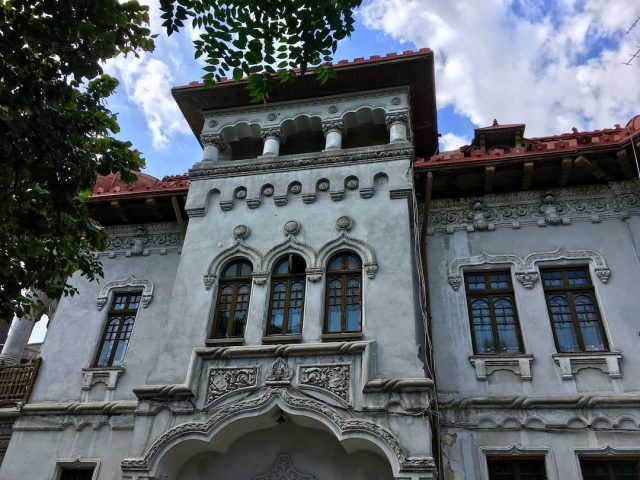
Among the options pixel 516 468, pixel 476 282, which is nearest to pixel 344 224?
pixel 476 282

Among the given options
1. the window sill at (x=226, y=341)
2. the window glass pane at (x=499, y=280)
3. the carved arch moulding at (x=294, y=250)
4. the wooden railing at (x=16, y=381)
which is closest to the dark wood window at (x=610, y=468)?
the window glass pane at (x=499, y=280)

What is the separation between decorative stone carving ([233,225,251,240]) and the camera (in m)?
11.4

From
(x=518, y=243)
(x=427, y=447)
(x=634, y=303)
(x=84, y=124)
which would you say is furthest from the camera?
(x=518, y=243)

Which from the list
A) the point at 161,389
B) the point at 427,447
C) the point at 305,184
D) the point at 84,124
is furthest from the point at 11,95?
the point at 427,447

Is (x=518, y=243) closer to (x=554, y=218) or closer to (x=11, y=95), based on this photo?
(x=554, y=218)

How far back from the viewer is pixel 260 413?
904 centimetres

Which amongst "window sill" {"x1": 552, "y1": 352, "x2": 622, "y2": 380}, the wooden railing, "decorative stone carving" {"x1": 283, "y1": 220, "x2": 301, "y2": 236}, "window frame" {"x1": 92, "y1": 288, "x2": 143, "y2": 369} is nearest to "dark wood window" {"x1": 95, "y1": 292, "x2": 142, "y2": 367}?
"window frame" {"x1": 92, "y1": 288, "x2": 143, "y2": 369}

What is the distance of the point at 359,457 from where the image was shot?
362 inches

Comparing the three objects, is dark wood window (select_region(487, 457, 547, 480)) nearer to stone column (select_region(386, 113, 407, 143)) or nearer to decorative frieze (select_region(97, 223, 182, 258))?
stone column (select_region(386, 113, 407, 143))

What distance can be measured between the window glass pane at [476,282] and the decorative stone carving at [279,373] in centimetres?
425

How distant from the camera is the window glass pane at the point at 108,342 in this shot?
11789 millimetres

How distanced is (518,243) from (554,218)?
3.10 ft

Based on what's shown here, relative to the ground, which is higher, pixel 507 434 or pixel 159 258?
pixel 159 258

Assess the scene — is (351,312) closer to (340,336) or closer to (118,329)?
(340,336)
